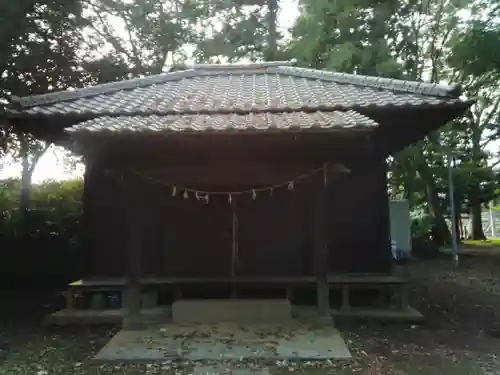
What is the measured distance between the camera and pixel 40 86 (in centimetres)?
1115

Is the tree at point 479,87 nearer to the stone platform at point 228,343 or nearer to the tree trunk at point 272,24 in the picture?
the tree trunk at point 272,24

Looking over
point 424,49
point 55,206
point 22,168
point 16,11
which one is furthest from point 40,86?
point 424,49

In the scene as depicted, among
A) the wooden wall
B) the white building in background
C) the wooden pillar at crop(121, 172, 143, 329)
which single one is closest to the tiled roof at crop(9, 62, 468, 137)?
the wooden pillar at crop(121, 172, 143, 329)

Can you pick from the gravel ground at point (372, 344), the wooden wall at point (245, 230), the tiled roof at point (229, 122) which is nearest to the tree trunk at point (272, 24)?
the wooden wall at point (245, 230)

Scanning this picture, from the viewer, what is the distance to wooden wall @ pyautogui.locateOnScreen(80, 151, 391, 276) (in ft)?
25.1

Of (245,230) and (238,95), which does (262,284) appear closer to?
(245,230)

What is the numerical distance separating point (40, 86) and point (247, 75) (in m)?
5.10

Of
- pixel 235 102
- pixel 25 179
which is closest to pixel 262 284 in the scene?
pixel 235 102

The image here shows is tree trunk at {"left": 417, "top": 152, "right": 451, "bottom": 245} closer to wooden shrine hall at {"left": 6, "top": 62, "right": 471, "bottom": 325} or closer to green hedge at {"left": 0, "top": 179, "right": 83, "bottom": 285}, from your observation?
wooden shrine hall at {"left": 6, "top": 62, "right": 471, "bottom": 325}

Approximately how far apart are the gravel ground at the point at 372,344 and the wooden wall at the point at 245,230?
4.45 ft

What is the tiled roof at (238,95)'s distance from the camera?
6.93 metres

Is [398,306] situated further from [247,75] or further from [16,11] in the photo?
[16,11]

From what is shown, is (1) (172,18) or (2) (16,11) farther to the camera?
(1) (172,18)

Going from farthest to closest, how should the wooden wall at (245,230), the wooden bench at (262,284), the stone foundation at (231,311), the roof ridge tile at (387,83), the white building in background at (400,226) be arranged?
the white building in background at (400,226) < the wooden wall at (245,230) < the roof ridge tile at (387,83) < the wooden bench at (262,284) < the stone foundation at (231,311)
